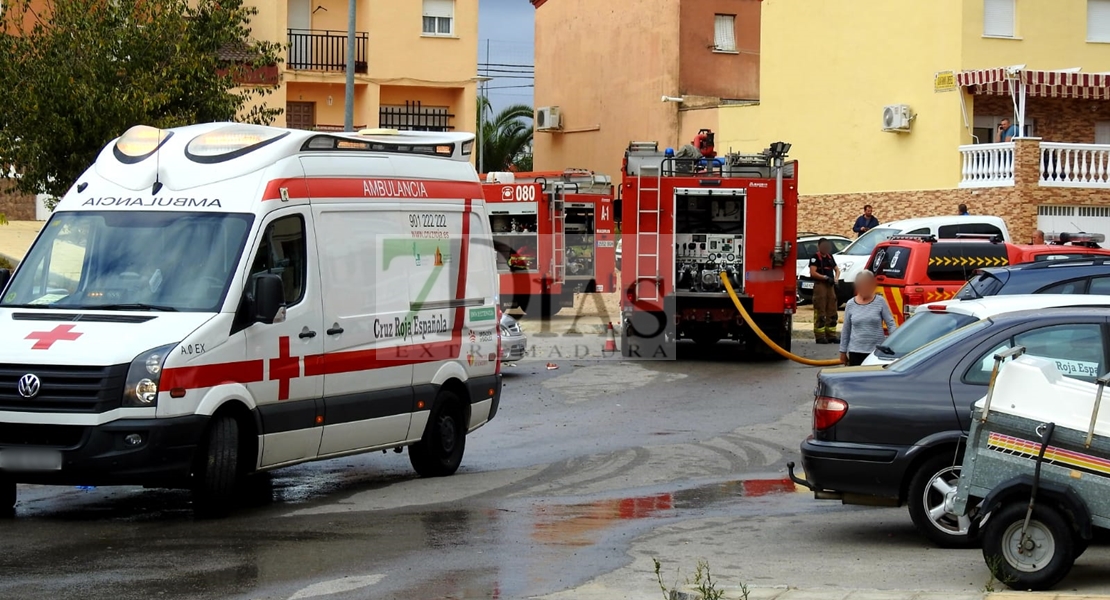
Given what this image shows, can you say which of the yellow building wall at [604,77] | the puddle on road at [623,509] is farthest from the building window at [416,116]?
the puddle on road at [623,509]

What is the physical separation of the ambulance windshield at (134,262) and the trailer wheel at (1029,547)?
16.9 ft

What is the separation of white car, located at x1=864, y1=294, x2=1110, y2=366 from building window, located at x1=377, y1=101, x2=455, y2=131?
99.0 ft

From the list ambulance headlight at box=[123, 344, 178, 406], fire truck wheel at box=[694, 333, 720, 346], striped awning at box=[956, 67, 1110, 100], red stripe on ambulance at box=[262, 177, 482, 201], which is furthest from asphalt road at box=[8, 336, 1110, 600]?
Result: striped awning at box=[956, 67, 1110, 100]

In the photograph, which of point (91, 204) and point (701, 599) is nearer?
point (701, 599)

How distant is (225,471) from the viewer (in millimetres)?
9422

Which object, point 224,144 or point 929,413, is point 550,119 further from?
point 929,413

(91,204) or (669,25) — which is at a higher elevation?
(669,25)

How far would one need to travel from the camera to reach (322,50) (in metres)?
38.7

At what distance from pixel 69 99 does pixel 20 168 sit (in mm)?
2458

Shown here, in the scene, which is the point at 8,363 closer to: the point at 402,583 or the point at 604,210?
the point at 402,583

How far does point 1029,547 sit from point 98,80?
16025 mm

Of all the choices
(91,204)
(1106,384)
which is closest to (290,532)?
(91,204)

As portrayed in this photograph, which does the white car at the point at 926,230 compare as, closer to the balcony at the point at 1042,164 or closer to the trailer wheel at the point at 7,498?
the balcony at the point at 1042,164

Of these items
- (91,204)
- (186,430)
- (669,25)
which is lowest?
(186,430)
